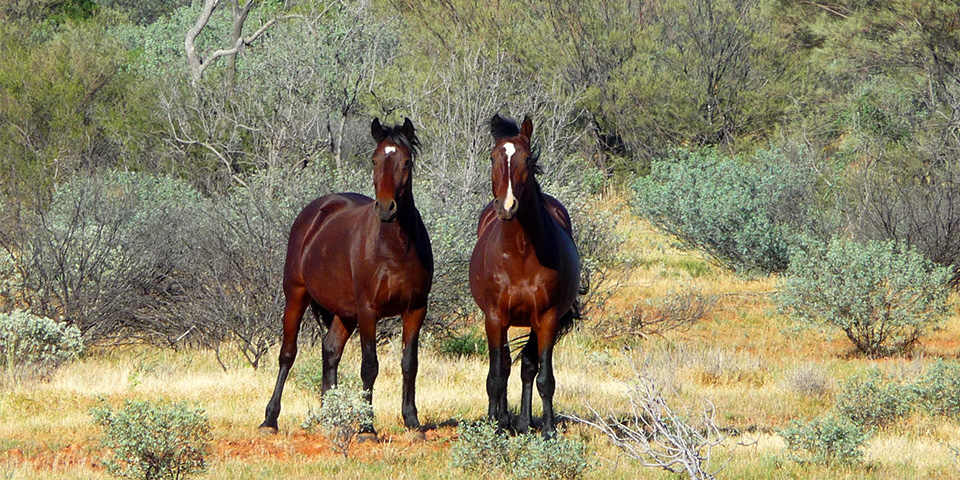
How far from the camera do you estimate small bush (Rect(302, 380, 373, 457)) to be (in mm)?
6961

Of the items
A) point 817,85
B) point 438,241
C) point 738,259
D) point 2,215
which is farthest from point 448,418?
point 817,85

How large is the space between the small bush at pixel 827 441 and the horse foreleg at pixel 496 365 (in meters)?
1.92

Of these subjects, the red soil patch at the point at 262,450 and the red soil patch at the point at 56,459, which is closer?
the red soil patch at the point at 56,459

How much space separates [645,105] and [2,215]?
16.2 m

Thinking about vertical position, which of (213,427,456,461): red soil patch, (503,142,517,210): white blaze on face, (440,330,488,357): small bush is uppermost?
(503,142,517,210): white blaze on face

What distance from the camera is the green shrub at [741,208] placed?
62.8 feet

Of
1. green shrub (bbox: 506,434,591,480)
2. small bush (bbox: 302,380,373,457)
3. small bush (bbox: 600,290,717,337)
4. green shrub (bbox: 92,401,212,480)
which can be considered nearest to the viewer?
green shrub (bbox: 92,401,212,480)

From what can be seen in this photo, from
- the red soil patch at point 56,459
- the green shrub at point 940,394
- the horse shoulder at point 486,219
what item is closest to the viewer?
the red soil patch at point 56,459

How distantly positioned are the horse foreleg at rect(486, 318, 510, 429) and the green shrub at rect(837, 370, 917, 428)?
284 centimetres

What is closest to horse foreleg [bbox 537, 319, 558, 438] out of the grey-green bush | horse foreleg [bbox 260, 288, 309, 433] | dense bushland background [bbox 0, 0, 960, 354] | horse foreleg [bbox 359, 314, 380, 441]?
horse foreleg [bbox 359, 314, 380, 441]

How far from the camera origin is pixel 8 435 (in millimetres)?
7484

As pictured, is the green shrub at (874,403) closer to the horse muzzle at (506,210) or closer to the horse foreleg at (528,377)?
the horse foreleg at (528,377)

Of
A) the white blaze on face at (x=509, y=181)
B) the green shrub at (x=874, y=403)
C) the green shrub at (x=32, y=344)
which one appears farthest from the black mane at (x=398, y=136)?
the green shrub at (x=32, y=344)

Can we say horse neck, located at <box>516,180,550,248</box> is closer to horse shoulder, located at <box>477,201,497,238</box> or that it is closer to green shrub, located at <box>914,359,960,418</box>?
horse shoulder, located at <box>477,201,497,238</box>
